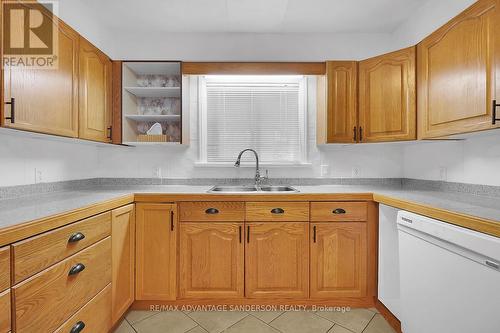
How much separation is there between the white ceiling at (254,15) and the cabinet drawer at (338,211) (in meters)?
1.65

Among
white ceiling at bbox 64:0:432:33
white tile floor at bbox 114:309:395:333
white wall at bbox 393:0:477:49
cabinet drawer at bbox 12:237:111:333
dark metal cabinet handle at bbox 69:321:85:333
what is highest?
white ceiling at bbox 64:0:432:33

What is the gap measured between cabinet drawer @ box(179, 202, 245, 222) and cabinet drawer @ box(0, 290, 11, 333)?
40.2 inches

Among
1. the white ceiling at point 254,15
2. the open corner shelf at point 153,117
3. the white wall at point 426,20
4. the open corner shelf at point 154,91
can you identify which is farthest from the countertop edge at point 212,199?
the white ceiling at point 254,15

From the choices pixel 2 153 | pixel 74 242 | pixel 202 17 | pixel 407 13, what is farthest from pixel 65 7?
pixel 407 13

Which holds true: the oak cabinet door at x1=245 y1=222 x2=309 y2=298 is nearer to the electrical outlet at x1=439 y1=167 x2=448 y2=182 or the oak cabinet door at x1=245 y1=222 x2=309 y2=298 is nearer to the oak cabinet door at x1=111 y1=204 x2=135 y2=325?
the oak cabinet door at x1=111 y1=204 x2=135 y2=325

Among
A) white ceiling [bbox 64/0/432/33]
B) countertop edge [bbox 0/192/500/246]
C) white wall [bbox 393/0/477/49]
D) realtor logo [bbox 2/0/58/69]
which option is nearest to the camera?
countertop edge [bbox 0/192/500/246]

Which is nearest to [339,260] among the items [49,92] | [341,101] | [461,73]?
[341,101]

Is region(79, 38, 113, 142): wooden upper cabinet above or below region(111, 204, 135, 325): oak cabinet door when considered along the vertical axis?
above

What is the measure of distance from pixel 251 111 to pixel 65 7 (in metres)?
1.71

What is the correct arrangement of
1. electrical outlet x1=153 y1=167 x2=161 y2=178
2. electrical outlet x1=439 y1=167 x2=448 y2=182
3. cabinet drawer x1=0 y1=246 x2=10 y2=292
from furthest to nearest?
1. electrical outlet x1=153 y1=167 x2=161 y2=178
2. electrical outlet x1=439 y1=167 x2=448 y2=182
3. cabinet drawer x1=0 y1=246 x2=10 y2=292

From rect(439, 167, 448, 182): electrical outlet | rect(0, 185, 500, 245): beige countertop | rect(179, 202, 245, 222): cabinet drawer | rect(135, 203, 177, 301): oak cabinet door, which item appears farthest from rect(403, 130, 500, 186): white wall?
rect(135, 203, 177, 301): oak cabinet door

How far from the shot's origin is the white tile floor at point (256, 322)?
165 cm

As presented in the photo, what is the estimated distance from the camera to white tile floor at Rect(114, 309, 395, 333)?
1.65m

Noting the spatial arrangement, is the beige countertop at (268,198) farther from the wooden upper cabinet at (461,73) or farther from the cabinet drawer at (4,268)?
the wooden upper cabinet at (461,73)
